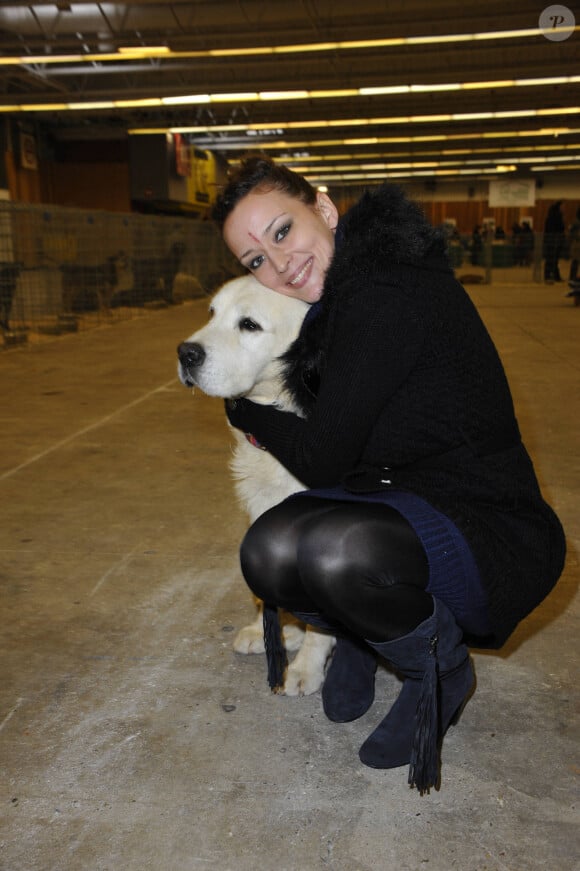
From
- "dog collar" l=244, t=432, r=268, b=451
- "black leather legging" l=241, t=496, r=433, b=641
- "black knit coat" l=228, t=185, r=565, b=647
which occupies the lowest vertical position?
"black leather legging" l=241, t=496, r=433, b=641

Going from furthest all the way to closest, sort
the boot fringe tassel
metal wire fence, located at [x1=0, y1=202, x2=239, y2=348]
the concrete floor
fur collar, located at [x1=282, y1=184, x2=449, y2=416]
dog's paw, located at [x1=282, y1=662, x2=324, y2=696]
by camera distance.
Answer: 1. metal wire fence, located at [x1=0, y1=202, x2=239, y2=348]
2. dog's paw, located at [x1=282, y1=662, x2=324, y2=696]
3. fur collar, located at [x1=282, y1=184, x2=449, y2=416]
4. the boot fringe tassel
5. the concrete floor

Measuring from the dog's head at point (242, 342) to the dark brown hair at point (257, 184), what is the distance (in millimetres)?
233

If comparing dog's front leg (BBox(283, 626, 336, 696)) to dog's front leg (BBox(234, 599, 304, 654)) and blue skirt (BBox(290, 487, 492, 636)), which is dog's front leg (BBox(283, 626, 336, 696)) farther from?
blue skirt (BBox(290, 487, 492, 636))

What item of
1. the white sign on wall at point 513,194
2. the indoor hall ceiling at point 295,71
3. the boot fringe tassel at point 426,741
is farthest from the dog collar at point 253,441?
the white sign on wall at point 513,194

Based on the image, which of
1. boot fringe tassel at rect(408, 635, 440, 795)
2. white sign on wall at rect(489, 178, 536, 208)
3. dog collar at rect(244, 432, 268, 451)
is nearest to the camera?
boot fringe tassel at rect(408, 635, 440, 795)

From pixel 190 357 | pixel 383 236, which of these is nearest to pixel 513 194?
pixel 190 357

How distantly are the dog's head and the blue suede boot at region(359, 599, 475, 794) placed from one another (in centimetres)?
80

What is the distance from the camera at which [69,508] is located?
11.4ft

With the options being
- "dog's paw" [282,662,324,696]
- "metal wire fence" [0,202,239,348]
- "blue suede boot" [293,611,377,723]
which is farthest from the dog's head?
"metal wire fence" [0,202,239,348]

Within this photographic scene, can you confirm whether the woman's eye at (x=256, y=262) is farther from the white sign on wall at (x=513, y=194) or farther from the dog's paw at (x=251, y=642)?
the white sign on wall at (x=513, y=194)

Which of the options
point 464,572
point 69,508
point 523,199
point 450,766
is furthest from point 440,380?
point 523,199

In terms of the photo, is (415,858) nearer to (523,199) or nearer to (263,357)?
(263,357)

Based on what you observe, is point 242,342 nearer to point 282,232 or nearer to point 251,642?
point 282,232

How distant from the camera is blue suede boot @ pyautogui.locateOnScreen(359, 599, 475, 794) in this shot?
1627 millimetres
